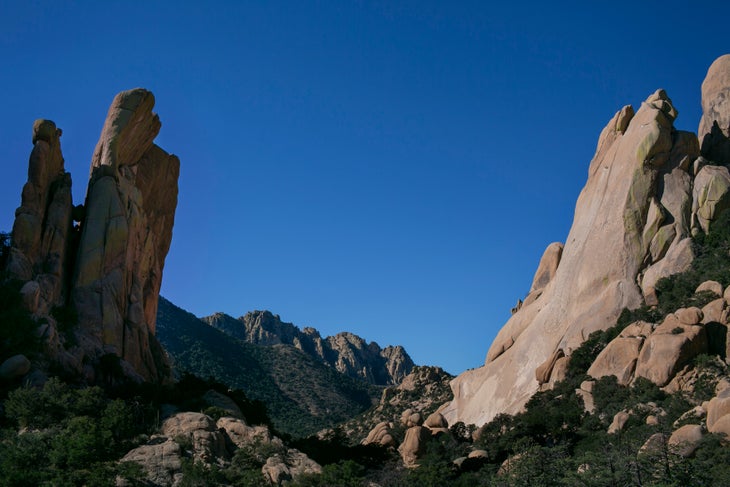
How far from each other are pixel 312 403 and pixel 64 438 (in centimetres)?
6665

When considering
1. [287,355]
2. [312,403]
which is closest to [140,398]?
[312,403]

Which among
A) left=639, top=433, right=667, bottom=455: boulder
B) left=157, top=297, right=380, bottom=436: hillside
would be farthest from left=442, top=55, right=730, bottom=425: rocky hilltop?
left=157, top=297, right=380, bottom=436: hillside

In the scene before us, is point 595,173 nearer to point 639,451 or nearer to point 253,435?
point 639,451

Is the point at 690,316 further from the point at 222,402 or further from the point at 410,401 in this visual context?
the point at 410,401

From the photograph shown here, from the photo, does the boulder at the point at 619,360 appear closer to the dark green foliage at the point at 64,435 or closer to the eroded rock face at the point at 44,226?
the dark green foliage at the point at 64,435

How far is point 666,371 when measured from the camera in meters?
52.0

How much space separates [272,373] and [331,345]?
139 ft

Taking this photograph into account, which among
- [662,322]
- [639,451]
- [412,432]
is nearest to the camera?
[639,451]

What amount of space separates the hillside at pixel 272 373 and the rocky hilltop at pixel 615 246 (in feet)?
103

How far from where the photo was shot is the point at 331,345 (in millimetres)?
156000

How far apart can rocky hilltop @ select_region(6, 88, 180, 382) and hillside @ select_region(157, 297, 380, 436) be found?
36.8 metres

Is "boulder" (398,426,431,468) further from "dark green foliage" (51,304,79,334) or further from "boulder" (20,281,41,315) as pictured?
"boulder" (20,281,41,315)

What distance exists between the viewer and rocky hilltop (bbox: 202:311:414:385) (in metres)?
149

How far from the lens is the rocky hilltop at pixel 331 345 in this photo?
488ft
